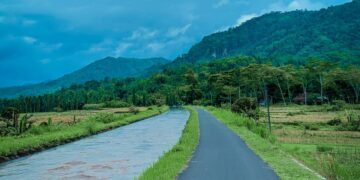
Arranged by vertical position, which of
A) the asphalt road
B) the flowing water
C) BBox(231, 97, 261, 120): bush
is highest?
BBox(231, 97, 261, 120): bush

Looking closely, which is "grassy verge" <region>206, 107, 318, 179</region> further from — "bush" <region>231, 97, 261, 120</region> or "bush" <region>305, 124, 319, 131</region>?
"bush" <region>231, 97, 261, 120</region>

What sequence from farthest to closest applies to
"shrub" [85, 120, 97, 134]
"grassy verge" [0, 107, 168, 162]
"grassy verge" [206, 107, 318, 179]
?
"shrub" [85, 120, 97, 134] → "grassy verge" [0, 107, 168, 162] → "grassy verge" [206, 107, 318, 179]

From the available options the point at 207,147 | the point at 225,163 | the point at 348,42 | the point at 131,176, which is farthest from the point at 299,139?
the point at 348,42

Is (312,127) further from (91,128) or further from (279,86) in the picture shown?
(279,86)

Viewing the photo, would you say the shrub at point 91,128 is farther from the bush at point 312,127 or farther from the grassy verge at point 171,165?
the bush at point 312,127

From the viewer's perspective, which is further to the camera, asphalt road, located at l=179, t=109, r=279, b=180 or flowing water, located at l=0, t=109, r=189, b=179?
flowing water, located at l=0, t=109, r=189, b=179

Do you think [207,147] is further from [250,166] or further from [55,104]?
[55,104]

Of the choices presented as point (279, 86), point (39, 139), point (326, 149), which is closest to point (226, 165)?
point (326, 149)

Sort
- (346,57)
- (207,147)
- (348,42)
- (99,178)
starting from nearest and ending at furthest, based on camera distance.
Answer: (99,178) → (207,147) → (346,57) → (348,42)

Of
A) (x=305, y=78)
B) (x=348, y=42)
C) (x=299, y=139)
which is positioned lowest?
(x=299, y=139)

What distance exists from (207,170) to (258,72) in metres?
99.4

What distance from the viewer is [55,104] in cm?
12669

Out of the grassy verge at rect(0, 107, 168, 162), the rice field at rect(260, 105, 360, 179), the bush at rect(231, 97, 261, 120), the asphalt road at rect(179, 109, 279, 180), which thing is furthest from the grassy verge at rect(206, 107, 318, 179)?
the bush at rect(231, 97, 261, 120)

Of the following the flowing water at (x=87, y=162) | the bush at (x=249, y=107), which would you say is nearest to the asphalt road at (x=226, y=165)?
the flowing water at (x=87, y=162)
